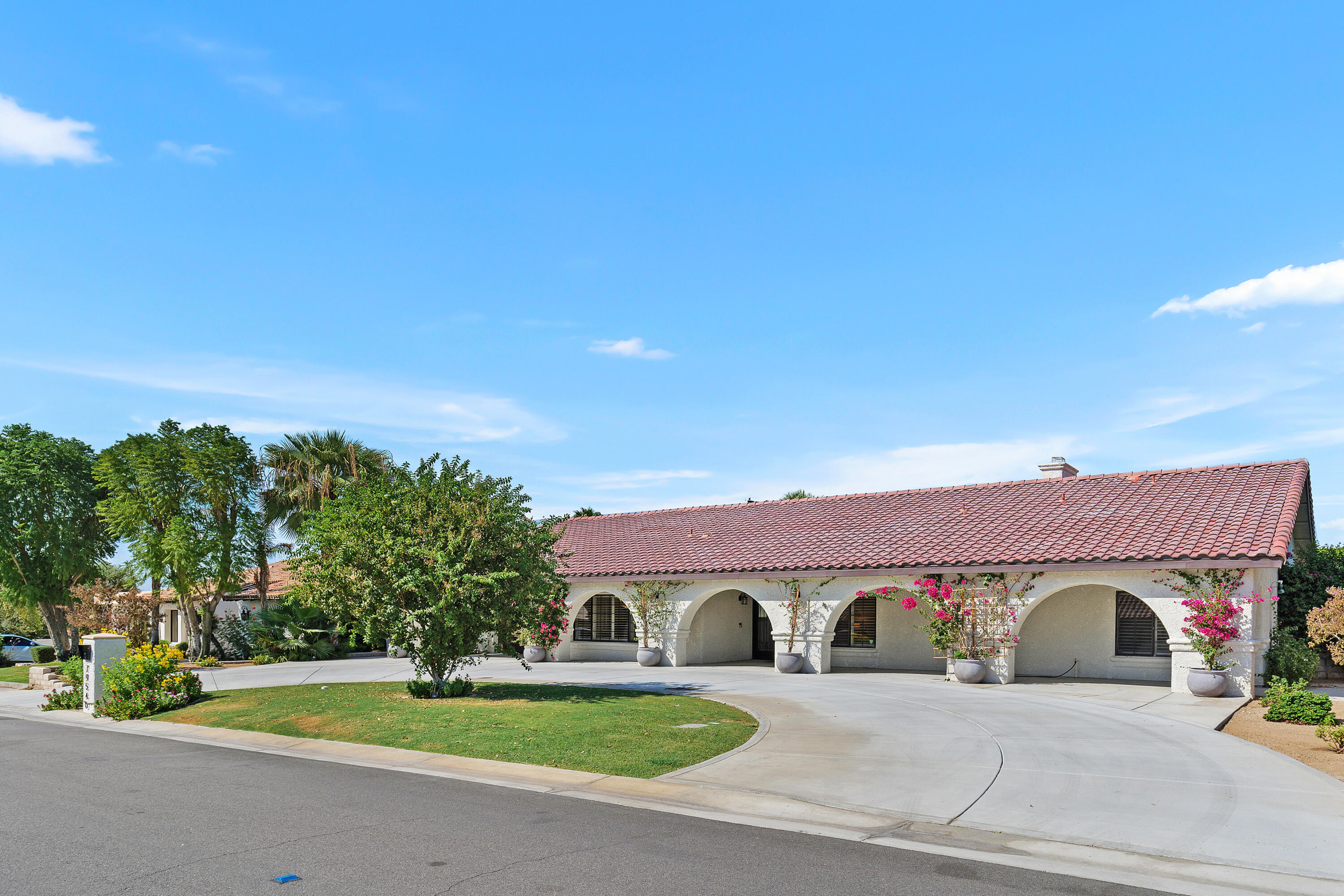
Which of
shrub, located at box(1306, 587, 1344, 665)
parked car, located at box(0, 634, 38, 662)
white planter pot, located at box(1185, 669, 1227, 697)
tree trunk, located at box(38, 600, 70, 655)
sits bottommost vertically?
parked car, located at box(0, 634, 38, 662)

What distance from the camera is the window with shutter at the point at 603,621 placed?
29062 millimetres

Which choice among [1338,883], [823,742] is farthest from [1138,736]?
[1338,883]

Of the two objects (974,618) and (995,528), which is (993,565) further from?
(995,528)

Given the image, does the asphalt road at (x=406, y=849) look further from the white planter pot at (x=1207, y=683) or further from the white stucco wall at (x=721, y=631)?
the white stucco wall at (x=721, y=631)

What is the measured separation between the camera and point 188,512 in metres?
31.6

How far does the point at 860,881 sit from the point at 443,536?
11352 mm

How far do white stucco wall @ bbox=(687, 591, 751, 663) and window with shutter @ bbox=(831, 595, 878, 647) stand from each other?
3532 millimetres

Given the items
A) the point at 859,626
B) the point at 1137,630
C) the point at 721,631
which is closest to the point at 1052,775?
the point at 1137,630

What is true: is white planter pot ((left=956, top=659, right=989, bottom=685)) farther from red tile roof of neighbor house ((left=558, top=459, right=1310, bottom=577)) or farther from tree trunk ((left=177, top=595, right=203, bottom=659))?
tree trunk ((left=177, top=595, right=203, bottom=659))

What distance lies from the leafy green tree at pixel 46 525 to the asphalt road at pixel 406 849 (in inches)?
1242

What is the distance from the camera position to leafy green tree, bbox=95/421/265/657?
101ft

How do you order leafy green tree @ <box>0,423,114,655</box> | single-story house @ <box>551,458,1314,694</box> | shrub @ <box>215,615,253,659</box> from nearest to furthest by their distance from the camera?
single-story house @ <box>551,458,1314,694</box>
shrub @ <box>215,615,253,659</box>
leafy green tree @ <box>0,423,114,655</box>

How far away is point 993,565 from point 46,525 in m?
36.2

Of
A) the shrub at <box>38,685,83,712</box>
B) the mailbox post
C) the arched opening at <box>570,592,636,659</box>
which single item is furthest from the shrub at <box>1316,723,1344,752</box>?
the shrub at <box>38,685,83,712</box>
